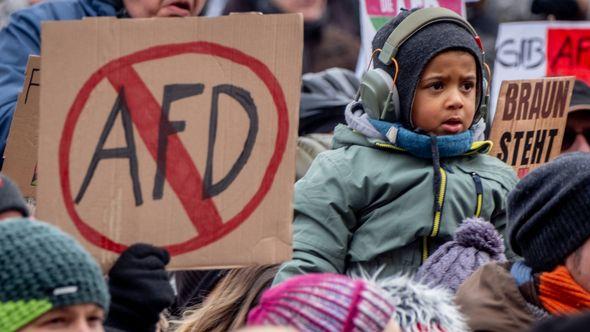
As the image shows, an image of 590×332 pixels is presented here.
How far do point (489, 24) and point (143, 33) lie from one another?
19.2 ft

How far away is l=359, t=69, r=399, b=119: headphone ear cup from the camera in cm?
484

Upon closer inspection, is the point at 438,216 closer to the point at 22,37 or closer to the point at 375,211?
the point at 375,211

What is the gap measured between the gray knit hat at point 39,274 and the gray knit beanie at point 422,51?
5.38ft

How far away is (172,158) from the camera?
3812mm

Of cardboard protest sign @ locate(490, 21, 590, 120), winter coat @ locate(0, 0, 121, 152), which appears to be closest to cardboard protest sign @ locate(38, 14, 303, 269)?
winter coat @ locate(0, 0, 121, 152)

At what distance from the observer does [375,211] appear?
4691 mm

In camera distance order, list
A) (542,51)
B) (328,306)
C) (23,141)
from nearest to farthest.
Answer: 1. (328,306)
2. (23,141)
3. (542,51)

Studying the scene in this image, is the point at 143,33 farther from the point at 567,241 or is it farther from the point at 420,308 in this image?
the point at 567,241

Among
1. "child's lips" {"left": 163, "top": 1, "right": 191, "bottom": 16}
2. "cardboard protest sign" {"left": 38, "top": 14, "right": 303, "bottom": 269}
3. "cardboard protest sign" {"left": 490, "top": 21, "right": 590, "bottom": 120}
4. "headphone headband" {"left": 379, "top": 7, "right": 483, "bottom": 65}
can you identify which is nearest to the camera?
"cardboard protest sign" {"left": 38, "top": 14, "right": 303, "bottom": 269}

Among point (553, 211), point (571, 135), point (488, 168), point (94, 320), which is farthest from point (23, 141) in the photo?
point (571, 135)

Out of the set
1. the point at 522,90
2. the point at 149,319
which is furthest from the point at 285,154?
the point at 522,90

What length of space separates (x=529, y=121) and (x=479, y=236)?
1448 mm

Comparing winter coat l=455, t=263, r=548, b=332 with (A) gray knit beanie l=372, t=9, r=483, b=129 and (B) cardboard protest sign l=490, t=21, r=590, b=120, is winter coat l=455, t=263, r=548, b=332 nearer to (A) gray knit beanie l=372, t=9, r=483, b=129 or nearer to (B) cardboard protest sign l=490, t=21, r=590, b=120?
(A) gray knit beanie l=372, t=9, r=483, b=129

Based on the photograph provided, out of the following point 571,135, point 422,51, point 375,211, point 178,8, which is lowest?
point 571,135
